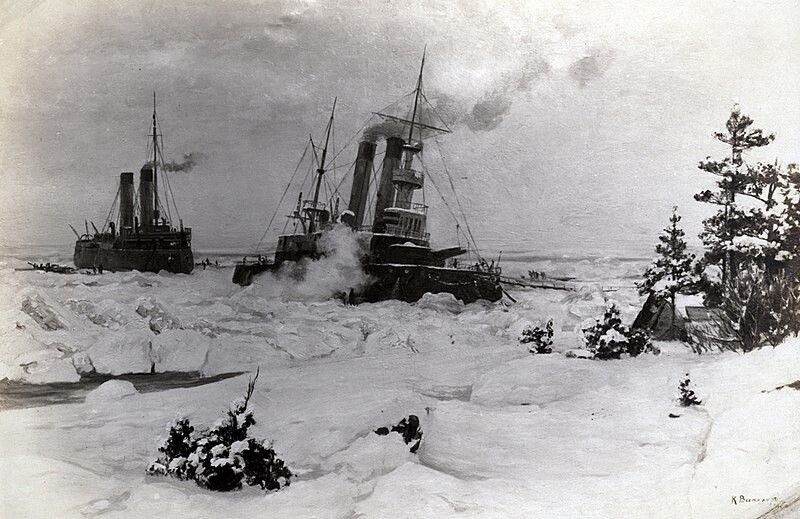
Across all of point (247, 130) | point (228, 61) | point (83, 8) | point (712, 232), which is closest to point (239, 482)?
point (247, 130)

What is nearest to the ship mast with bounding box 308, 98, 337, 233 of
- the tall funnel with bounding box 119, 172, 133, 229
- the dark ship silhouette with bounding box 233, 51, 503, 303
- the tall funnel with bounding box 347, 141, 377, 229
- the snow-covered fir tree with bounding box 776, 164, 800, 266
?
the dark ship silhouette with bounding box 233, 51, 503, 303

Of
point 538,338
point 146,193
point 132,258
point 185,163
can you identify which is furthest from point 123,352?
point 538,338

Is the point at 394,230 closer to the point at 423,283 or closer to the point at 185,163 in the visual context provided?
the point at 423,283

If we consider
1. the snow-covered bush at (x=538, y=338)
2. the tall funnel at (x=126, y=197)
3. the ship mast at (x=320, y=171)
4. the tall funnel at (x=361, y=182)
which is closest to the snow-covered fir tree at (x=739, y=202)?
the snow-covered bush at (x=538, y=338)

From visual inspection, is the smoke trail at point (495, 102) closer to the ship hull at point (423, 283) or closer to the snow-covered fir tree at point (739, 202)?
the ship hull at point (423, 283)

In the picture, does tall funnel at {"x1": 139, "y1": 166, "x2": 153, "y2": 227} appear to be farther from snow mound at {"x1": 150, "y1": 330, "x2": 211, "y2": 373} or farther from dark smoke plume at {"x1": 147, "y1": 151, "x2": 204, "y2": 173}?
snow mound at {"x1": 150, "y1": 330, "x2": 211, "y2": 373}

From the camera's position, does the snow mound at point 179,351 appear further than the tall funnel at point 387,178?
No
